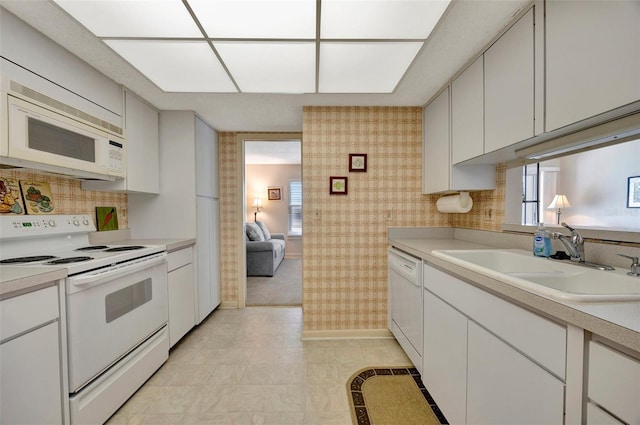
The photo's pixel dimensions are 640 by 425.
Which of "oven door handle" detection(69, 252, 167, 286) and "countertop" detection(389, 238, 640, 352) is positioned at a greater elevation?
"countertop" detection(389, 238, 640, 352)

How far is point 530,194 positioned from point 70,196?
A: 10.6 ft

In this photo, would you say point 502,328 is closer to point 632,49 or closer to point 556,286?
point 556,286

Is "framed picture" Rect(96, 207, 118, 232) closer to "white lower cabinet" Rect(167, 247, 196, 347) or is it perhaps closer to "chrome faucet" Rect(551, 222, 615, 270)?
"white lower cabinet" Rect(167, 247, 196, 347)

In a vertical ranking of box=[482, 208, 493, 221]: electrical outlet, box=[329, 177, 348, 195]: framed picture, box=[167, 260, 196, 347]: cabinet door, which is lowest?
box=[167, 260, 196, 347]: cabinet door

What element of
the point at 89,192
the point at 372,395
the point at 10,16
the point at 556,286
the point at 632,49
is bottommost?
the point at 372,395

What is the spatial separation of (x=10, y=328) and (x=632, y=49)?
243 cm

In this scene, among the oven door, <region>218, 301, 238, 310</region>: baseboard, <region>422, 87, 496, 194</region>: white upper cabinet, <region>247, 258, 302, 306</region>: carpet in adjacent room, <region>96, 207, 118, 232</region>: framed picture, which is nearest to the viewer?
the oven door

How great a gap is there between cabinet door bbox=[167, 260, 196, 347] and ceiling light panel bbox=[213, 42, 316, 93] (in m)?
1.69

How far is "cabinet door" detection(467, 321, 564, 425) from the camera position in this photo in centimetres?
80

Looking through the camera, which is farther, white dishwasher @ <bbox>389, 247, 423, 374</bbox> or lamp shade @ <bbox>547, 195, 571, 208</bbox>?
white dishwasher @ <bbox>389, 247, 423, 374</bbox>

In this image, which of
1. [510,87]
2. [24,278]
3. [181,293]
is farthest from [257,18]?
[181,293]

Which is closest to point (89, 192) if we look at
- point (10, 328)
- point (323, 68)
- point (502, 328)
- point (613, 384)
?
point (10, 328)

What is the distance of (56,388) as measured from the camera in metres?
1.22

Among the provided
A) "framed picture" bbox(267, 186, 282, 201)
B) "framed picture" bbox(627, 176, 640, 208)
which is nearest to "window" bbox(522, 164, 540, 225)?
"framed picture" bbox(627, 176, 640, 208)
